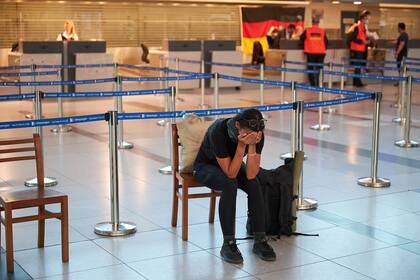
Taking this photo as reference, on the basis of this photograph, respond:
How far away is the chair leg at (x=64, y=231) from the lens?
4770 millimetres

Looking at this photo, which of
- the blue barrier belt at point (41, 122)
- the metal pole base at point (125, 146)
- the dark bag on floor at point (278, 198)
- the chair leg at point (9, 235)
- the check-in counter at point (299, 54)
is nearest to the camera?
the chair leg at point (9, 235)

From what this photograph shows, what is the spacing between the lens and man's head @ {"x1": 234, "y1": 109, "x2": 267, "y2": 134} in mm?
4641

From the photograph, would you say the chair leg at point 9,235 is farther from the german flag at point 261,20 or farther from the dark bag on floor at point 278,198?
the german flag at point 261,20

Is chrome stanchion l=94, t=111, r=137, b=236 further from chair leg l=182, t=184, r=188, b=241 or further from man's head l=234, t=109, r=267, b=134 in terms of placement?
man's head l=234, t=109, r=267, b=134

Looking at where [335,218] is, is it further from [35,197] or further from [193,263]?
[35,197]

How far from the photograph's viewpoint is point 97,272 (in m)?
4.74

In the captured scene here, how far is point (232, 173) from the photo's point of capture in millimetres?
4953

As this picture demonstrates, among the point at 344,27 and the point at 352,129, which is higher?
the point at 344,27

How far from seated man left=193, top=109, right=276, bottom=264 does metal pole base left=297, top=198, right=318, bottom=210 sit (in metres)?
1.32

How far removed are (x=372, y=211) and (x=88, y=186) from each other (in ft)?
9.09

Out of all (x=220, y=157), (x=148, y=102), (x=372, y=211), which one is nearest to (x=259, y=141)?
(x=220, y=157)

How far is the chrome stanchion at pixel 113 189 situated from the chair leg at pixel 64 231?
2.16ft

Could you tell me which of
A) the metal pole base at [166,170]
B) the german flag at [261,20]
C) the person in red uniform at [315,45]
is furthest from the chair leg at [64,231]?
the german flag at [261,20]

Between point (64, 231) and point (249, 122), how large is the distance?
4.71 feet
